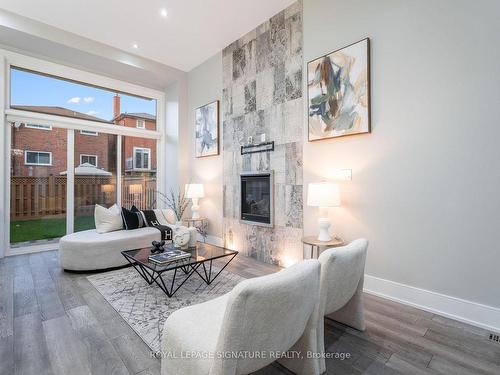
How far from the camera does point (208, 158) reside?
17.6 feet

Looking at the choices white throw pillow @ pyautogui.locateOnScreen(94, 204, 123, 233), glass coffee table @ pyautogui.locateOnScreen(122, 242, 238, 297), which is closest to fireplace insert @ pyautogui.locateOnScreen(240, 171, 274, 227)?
glass coffee table @ pyautogui.locateOnScreen(122, 242, 238, 297)

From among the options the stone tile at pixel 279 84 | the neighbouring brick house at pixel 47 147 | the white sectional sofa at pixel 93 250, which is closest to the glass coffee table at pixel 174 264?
the white sectional sofa at pixel 93 250

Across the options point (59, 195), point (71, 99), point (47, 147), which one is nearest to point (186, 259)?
point (59, 195)

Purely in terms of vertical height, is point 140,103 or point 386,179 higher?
→ point 140,103

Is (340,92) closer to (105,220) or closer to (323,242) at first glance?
(323,242)

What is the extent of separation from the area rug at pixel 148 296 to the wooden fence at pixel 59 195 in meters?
2.29

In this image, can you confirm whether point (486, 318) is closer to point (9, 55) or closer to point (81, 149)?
point (81, 149)

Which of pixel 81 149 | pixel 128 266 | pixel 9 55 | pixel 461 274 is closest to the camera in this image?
pixel 461 274

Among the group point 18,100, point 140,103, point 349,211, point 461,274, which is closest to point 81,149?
point 18,100

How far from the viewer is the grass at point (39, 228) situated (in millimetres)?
4457

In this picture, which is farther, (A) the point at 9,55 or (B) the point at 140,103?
(B) the point at 140,103

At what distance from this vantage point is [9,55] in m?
4.27

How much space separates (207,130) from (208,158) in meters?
0.58

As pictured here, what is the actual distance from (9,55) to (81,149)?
5.89 feet
